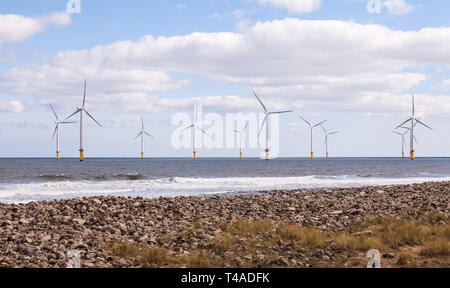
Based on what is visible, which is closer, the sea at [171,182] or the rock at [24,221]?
the rock at [24,221]

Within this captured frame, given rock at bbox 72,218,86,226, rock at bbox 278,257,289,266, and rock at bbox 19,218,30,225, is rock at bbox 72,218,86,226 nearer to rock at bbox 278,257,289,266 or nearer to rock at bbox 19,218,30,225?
rock at bbox 19,218,30,225

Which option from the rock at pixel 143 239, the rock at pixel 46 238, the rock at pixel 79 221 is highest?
the rock at pixel 79 221

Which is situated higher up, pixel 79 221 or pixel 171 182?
pixel 79 221

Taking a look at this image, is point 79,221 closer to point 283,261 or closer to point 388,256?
point 283,261

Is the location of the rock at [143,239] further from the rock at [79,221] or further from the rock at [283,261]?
the rock at [283,261]

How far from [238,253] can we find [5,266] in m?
6.03

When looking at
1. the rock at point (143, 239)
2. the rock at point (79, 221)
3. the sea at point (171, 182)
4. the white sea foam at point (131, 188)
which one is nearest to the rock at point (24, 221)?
the rock at point (79, 221)

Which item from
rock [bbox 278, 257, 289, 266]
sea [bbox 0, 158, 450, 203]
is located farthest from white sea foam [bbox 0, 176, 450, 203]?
rock [bbox 278, 257, 289, 266]

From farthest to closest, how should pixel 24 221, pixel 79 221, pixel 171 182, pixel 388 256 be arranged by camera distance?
1. pixel 171 182
2. pixel 24 221
3. pixel 79 221
4. pixel 388 256

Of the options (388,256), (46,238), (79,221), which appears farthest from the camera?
(79,221)

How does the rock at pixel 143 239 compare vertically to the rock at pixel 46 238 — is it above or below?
below

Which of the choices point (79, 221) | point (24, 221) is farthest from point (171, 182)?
point (79, 221)
